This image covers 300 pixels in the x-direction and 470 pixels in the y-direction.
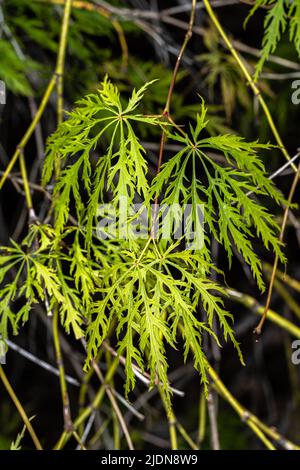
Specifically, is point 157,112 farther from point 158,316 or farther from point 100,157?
point 158,316

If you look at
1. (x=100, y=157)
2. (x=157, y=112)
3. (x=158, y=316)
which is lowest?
(x=158, y=316)

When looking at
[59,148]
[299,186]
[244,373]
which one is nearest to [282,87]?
[299,186]

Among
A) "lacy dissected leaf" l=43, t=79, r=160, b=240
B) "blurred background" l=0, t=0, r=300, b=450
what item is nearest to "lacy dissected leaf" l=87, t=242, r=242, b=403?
"lacy dissected leaf" l=43, t=79, r=160, b=240

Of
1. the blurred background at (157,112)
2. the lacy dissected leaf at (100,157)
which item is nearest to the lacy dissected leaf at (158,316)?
the lacy dissected leaf at (100,157)

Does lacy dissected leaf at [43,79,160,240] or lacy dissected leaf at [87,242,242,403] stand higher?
lacy dissected leaf at [43,79,160,240]

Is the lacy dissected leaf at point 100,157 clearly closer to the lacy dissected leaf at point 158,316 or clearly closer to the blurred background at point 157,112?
the lacy dissected leaf at point 158,316

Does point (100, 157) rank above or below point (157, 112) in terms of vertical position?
below

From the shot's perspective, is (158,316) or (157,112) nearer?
(158,316)

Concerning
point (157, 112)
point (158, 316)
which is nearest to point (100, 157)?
point (158, 316)

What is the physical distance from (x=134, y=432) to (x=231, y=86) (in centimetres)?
94

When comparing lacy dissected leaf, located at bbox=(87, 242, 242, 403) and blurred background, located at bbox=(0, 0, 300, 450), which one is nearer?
lacy dissected leaf, located at bbox=(87, 242, 242, 403)

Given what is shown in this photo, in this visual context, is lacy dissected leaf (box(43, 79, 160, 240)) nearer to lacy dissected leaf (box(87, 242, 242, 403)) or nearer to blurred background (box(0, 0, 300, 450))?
lacy dissected leaf (box(87, 242, 242, 403))

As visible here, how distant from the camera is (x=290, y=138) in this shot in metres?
1.75
